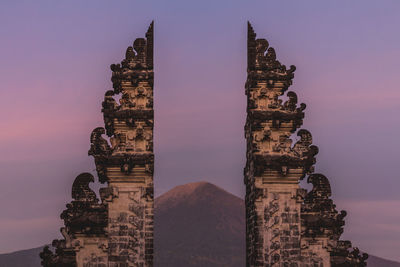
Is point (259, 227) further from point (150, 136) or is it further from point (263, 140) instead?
point (150, 136)

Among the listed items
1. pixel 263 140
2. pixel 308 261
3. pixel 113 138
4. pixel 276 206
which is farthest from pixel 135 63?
pixel 308 261

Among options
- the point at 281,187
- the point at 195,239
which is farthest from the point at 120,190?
the point at 195,239

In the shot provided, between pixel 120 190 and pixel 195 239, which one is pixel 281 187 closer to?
pixel 120 190

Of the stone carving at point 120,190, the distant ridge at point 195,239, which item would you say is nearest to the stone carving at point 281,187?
the stone carving at point 120,190

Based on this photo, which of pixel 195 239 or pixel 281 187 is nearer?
pixel 281 187

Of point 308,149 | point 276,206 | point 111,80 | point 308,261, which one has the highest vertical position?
point 111,80

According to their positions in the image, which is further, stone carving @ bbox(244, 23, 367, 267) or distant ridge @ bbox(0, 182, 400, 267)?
distant ridge @ bbox(0, 182, 400, 267)

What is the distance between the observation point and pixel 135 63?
23.6 metres

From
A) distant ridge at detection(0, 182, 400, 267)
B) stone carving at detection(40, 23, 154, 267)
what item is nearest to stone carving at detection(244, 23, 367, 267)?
stone carving at detection(40, 23, 154, 267)

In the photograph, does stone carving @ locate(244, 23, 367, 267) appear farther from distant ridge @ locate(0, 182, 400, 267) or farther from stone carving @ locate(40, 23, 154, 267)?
distant ridge @ locate(0, 182, 400, 267)

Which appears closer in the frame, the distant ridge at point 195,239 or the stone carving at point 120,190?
the stone carving at point 120,190

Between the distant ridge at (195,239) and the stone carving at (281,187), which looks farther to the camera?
the distant ridge at (195,239)

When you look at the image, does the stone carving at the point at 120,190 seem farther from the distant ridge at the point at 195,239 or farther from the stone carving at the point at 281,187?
the distant ridge at the point at 195,239

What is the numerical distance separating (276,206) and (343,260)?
8.55 ft
